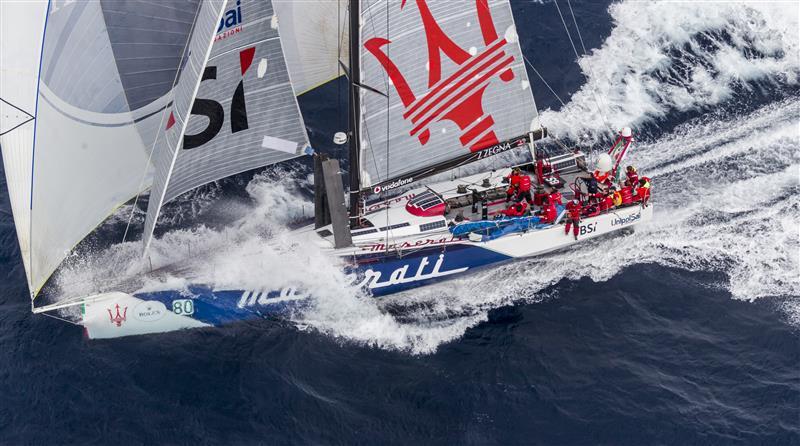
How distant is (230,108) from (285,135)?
181 cm

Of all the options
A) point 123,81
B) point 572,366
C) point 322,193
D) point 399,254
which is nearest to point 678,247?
point 572,366

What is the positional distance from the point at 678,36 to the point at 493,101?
12791mm

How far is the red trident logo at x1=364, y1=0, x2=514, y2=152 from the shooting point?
3047 centimetres

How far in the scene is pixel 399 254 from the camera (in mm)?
31703

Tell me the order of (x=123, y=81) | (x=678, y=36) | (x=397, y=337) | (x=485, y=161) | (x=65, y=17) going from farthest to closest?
(x=678, y=36) < (x=485, y=161) < (x=397, y=337) < (x=123, y=81) < (x=65, y=17)

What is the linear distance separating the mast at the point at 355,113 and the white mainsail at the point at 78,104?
4.44 metres

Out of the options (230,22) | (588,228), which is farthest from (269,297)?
(588,228)

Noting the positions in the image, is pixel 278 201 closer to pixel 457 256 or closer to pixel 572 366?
pixel 457 256

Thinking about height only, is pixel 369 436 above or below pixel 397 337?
below

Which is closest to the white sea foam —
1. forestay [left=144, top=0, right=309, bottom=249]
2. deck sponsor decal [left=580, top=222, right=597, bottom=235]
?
deck sponsor decal [left=580, top=222, right=597, bottom=235]

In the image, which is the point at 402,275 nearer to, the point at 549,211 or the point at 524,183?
the point at 524,183

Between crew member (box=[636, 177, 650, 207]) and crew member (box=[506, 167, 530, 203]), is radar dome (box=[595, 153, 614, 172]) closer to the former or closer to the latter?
crew member (box=[636, 177, 650, 207])

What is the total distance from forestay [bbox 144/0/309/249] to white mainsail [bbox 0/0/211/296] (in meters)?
1.31

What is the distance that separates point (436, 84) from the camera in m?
31.1
